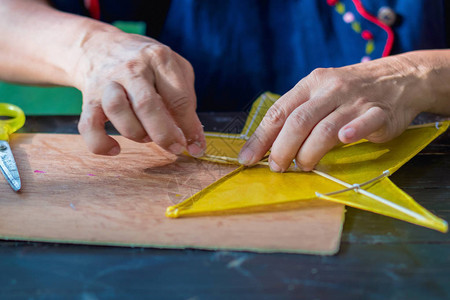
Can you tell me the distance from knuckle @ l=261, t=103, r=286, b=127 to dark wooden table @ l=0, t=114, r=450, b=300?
240 mm

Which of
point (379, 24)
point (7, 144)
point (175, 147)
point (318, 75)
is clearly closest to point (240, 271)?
point (175, 147)

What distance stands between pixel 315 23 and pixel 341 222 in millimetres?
762

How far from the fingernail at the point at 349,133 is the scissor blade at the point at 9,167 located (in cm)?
56

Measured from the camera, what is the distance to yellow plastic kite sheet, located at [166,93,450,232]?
0.61 metres

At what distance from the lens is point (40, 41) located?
3.18ft

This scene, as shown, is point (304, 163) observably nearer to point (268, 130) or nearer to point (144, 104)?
point (268, 130)

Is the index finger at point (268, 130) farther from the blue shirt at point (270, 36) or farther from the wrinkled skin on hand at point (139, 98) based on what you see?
the blue shirt at point (270, 36)

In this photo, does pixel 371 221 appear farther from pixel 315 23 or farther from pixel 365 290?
pixel 315 23

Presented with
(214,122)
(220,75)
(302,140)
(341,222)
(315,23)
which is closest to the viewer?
(341,222)

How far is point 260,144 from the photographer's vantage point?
2.47ft

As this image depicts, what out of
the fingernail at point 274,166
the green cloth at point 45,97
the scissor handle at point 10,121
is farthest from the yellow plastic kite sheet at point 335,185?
the green cloth at point 45,97

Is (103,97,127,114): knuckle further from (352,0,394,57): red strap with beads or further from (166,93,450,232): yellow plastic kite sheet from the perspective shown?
(352,0,394,57): red strap with beads

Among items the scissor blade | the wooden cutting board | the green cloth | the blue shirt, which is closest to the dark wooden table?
the wooden cutting board

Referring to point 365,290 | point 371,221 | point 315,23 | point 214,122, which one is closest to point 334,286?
point 365,290
